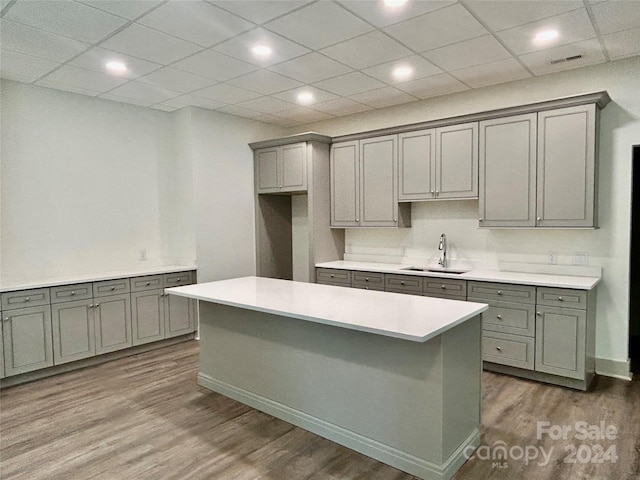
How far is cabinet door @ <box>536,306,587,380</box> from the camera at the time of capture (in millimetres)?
3277

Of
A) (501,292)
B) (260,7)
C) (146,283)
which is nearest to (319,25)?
(260,7)

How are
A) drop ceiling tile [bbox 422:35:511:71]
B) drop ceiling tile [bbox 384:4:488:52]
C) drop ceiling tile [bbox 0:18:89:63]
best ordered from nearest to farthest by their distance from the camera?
drop ceiling tile [bbox 384:4:488:52] < drop ceiling tile [bbox 0:18:89:63] < drop ceiling tile [bbox 422:35:511:71]

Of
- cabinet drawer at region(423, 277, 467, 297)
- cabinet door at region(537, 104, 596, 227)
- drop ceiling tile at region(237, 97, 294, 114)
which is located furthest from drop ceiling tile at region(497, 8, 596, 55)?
drop ceiling tile at region(237, 97, 294, 114)

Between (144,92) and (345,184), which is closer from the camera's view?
(144,92)

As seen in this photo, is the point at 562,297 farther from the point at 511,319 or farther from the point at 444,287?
the point at 444,287

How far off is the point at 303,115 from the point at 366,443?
162 inches

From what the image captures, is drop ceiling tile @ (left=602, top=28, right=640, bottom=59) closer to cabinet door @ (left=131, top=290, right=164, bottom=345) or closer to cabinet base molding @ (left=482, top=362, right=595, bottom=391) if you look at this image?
cabinet base molding @ (left=482, top=362, right=595, bottom=391)

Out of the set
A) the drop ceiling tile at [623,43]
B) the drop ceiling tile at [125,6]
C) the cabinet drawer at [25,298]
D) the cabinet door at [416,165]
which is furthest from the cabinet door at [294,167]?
the drop ceiling tile at [623,43]

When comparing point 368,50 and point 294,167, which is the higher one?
point 368,50

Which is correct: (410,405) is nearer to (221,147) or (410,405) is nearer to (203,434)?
(203,434)

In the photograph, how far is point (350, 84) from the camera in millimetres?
4090

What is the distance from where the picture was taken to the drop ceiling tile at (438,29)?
8.73 ft

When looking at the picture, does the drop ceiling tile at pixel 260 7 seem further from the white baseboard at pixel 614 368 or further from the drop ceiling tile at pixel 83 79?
the white baseboard at pixel 614 368

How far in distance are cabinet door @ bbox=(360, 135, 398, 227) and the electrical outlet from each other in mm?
1772
